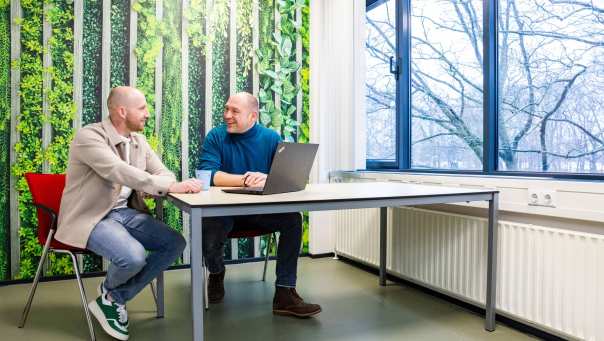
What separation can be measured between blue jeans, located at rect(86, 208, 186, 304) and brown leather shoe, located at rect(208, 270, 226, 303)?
547mm

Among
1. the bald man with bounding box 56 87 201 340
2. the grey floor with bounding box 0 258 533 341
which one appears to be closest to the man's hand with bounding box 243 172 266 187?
the bald man with bounding box 56 87 201 340

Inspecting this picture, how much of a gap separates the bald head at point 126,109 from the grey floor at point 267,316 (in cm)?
97

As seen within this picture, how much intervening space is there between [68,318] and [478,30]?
2794mm

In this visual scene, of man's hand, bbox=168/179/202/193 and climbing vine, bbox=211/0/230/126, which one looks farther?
climbing vine, bbox=211/0/230/126

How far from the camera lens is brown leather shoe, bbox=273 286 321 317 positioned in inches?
97.0

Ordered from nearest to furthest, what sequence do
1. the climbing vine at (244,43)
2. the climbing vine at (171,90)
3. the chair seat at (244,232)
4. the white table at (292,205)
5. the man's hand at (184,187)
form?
1. the white table at (292,205)
2. the man's hand at (184,187)
3. the chair seat at (244,232)
4. the climbing vine at (171,90)
5. the climbing vine at (244,43)

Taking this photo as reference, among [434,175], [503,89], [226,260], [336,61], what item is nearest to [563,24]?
[503,89]

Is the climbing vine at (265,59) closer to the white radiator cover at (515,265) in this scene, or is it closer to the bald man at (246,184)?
the bald man at (246,184)

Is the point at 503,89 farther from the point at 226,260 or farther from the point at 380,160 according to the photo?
the point at 226,260

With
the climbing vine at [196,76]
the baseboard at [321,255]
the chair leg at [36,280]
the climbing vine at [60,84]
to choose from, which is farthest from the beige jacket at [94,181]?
the baseboard at [321,255]

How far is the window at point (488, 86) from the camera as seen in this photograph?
2361 mm

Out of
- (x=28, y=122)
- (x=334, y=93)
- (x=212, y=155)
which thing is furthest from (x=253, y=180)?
(x=28, y=122)

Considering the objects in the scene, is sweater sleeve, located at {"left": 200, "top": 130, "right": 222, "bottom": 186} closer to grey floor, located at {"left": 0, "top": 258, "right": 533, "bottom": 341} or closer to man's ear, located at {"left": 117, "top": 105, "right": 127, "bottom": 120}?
man's ear, located at {"left": 117, "top": 105, "right": 127, "bottom": 120}

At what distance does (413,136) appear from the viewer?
353cm
